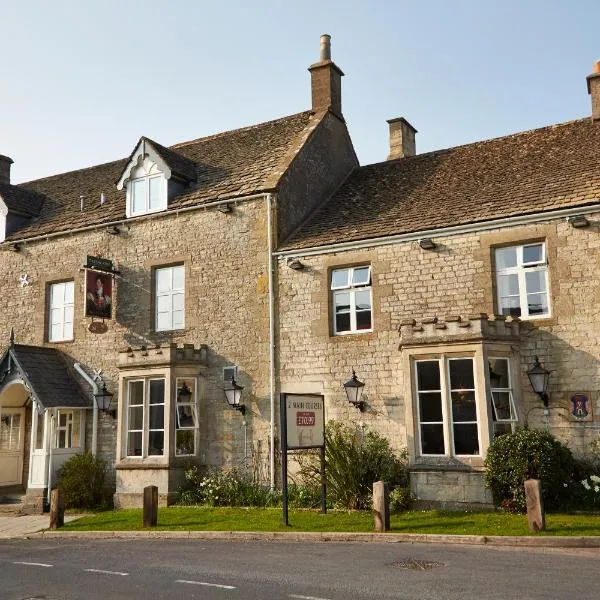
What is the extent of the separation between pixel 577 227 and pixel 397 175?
6944 millimetres

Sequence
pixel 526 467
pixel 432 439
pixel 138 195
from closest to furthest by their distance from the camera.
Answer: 1. pixel 526 467
2. pixel 432 439
3. pixel 138 195

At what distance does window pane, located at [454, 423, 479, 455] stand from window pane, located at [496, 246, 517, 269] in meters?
3.72

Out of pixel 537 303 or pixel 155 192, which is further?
pixel 155 192

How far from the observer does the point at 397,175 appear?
69.1 ft

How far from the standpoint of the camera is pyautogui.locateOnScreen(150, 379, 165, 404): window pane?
729 inches

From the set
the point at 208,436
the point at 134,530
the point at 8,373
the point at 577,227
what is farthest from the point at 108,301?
the point at 577,227

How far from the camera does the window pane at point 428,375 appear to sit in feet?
50.6

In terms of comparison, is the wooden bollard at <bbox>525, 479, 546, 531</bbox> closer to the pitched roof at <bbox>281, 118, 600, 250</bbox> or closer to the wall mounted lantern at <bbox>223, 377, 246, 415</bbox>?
the pitched roof at <bbox>281, 118, 600, 250</bbox>

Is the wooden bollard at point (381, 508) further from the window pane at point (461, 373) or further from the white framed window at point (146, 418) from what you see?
the white framed window at point (146, 418)

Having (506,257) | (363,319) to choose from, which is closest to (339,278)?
(363,319)

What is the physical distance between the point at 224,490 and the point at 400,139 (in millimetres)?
13200

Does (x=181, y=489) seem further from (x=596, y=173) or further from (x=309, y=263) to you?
(x=596, y=173)

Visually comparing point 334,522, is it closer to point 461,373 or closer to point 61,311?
point 461,373

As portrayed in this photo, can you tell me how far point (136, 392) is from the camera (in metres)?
19.0
